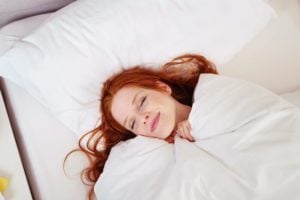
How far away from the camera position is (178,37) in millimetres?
1094

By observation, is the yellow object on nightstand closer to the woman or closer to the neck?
the woman

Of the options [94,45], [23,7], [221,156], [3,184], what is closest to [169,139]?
[221,156]

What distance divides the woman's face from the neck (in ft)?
0.06

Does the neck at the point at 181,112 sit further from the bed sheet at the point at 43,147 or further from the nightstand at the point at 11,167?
the nightstand at the point at 11,167

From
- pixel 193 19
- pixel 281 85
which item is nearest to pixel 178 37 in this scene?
pixel 193 19

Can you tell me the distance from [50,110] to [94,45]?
0.19 metres

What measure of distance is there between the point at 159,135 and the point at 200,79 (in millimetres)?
182

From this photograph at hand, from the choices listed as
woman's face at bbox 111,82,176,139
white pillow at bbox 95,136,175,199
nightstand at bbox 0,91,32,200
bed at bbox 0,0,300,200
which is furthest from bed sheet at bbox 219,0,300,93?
nightstand at bbox 0,91,32,200

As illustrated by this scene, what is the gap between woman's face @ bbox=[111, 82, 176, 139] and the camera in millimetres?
1009

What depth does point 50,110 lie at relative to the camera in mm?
1039

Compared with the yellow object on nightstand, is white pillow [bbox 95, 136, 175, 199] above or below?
above

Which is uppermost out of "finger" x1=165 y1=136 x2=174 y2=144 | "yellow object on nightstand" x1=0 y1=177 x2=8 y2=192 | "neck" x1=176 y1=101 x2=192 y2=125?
"neck" x1=176 y1=101 x2=192 y2=125

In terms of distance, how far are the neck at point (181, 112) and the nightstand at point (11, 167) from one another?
0.39 meters

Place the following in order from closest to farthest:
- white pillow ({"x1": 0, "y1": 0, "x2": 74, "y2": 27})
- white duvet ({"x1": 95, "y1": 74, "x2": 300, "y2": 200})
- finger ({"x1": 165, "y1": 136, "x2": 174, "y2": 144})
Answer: white duvet ({"x1": 95, "y1": 74, "x2": 300, "y2": 200}), finger ({"x1": 165, "y1": 136, "x2": 174, "y2": 144}), white pillow ({"x1": 0, "y1": 0, "x2": 74, "y2": 27})
